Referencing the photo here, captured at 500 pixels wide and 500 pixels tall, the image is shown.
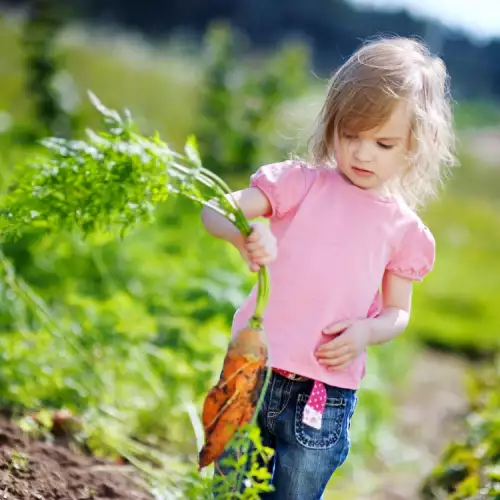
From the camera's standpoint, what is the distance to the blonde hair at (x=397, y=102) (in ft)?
6.38

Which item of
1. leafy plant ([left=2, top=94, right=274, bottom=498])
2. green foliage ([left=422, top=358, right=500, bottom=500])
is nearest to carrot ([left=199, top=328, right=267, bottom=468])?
leafy plant ([left=2, top=94, right=274, bottom=498])

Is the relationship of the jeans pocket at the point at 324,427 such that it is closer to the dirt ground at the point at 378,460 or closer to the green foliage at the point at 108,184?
the green foliage at the point at 108,184

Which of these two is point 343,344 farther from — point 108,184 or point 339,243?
point 108,184

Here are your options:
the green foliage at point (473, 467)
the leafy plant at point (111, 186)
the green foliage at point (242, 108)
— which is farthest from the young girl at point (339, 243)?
the green foliage at point (242, 108)

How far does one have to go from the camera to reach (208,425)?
1.99m

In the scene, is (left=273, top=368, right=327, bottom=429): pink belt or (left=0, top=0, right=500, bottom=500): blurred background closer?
(left=273, top=368, right=327, bottom=429): pink belt

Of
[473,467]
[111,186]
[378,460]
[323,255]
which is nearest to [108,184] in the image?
[111,186]

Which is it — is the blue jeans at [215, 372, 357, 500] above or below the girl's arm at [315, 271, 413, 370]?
below

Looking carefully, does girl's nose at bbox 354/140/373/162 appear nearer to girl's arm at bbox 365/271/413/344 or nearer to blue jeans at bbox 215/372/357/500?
girl's arm at bbox 365/271/413/344

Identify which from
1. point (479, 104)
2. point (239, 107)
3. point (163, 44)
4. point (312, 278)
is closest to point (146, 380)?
point (312, 278)

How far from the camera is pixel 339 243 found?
1994 millimetres

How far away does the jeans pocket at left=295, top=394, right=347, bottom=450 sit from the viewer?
201 cm

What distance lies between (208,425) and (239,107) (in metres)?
6.31

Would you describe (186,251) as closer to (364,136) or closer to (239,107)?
(364,136)
